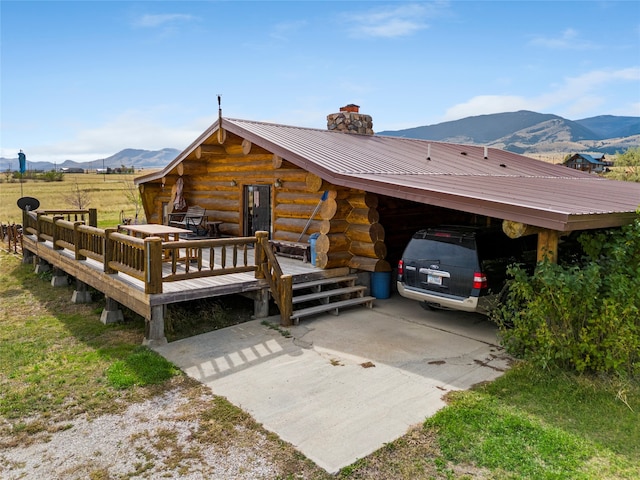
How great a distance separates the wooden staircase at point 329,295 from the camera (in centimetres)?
912

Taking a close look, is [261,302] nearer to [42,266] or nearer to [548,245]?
[548,245]

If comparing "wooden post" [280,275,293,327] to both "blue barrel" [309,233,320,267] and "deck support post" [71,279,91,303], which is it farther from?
"deck support post" [71,279,91,303]

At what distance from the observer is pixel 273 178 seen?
40.2 feet

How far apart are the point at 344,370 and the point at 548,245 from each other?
3.31 m

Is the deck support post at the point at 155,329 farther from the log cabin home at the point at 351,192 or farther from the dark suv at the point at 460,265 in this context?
the dark suv at the point at 460,265

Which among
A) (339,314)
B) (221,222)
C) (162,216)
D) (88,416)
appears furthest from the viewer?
(162,216)

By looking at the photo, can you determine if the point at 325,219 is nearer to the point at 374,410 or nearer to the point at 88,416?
the point at 374,410

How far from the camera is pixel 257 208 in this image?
13.2 m

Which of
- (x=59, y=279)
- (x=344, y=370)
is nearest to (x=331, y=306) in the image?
(x=344, y=370)

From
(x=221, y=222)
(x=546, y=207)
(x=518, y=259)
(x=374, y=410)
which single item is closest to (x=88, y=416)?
(x=374, y=410)

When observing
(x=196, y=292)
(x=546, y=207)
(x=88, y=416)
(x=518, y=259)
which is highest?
(x=546, y=207)

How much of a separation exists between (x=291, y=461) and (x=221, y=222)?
9.96 metres

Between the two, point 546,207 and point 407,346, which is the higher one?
point 546,207

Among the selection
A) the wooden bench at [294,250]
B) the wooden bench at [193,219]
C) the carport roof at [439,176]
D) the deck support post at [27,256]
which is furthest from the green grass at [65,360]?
the deck support post at [27,256]
